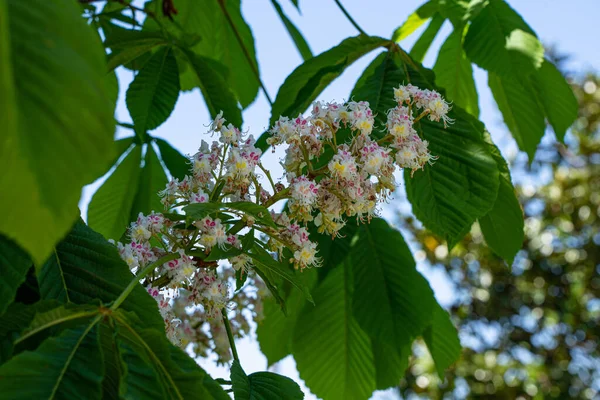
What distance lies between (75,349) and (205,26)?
5.34 feet

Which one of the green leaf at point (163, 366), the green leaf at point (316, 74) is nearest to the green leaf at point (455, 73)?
the green leaf at point (316, 74)

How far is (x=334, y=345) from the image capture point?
5.52 ft

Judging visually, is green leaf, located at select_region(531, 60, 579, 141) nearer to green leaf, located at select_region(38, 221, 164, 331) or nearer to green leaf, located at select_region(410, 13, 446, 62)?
green leaf, located at select_region(410, 13, 446, 62)

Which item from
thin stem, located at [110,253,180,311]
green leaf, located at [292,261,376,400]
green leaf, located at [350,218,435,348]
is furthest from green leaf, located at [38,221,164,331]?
green leaf, located at [292,261,376,400]

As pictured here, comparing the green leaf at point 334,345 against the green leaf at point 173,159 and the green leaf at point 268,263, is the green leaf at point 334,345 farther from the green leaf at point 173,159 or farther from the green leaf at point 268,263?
the green leaf at point 268,263

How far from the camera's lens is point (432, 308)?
1.54m

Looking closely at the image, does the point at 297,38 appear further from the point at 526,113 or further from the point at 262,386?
the point at 262,386

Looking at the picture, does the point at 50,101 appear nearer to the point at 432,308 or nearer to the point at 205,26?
the point at 432,308

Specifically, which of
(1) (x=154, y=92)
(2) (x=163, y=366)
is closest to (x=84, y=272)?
(2) (x=163, y=366)

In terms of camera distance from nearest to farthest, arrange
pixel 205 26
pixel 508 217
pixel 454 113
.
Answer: pixel 454 113
pixel 508 217
pixel 205 26

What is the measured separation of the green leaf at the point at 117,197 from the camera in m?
1.92

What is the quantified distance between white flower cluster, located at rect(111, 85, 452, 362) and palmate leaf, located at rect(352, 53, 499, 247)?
17 centimetres

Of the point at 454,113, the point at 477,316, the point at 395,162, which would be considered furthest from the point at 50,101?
the point at 477,316

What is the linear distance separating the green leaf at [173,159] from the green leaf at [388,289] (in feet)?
1.56
